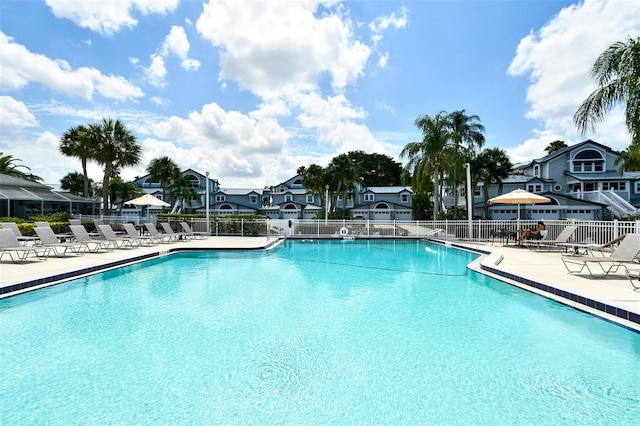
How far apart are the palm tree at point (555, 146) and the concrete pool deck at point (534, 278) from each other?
59875 millimetres

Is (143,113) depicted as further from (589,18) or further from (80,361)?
(589,18)

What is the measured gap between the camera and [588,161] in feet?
130

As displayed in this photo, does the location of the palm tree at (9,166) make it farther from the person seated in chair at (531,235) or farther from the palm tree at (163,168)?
the person seated in chair at (531,235)

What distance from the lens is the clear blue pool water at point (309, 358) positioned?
10.9 ft

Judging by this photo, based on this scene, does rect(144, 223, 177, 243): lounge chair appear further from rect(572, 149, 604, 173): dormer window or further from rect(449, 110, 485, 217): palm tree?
rect(572, 149, 604, 173): dormer window

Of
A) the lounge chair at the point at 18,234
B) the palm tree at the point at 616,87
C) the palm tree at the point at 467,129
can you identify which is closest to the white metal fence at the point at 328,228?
the lounge chair at the point at 18,234

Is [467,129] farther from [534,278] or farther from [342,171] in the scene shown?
[534,278]

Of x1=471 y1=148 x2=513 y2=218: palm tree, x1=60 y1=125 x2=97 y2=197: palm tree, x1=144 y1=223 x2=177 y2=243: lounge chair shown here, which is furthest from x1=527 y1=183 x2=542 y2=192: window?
x1=60 y1=125 x2=97 y2=197: palm tree

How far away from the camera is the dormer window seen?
39.7 metres

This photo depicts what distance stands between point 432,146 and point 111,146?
2571 centimetres

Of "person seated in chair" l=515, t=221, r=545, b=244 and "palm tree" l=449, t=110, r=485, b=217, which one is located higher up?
"palm tree" l=449, t=110, r=485, b=217

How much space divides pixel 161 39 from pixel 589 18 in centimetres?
1835

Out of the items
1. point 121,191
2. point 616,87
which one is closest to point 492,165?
point 616,87

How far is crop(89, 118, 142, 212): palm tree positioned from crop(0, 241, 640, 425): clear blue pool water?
72.8ft
